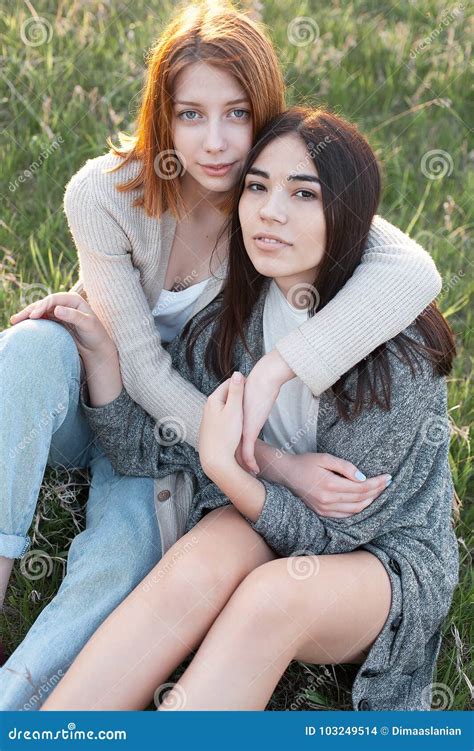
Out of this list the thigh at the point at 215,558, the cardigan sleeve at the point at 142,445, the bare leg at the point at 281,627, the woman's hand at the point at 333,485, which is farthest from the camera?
the cardigan sleeve at the point at 142,445

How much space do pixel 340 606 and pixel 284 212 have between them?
781mm

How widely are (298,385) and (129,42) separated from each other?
200cm

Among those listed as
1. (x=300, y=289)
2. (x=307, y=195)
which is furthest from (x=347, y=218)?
(x=300, y=289)

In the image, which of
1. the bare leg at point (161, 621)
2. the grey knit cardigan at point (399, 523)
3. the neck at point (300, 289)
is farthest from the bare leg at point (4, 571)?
the neck at point (300, 289)

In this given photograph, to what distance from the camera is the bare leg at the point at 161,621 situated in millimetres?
1923

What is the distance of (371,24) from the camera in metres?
4.07

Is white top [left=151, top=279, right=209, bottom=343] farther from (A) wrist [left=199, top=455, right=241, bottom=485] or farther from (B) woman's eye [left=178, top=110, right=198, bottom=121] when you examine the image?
(A) wrist [left=199, top=455, right=241, bottom=485]

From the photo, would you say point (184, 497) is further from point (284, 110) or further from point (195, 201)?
point (284, 110)

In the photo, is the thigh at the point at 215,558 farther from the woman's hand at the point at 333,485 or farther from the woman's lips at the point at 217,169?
the woman's lips at the point at 217,169

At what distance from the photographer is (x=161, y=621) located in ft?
6.56

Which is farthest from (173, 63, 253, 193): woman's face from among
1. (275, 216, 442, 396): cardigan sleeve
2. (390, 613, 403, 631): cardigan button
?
(390, 613, 403, 631): cardigan button

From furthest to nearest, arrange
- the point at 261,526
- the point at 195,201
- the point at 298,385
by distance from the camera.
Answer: the point at 195,201 → the point at 298,385 → the point at 261,526

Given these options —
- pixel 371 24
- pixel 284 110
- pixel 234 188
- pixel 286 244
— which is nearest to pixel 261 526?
pixel 286 244

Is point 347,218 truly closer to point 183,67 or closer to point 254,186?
point 254,186
